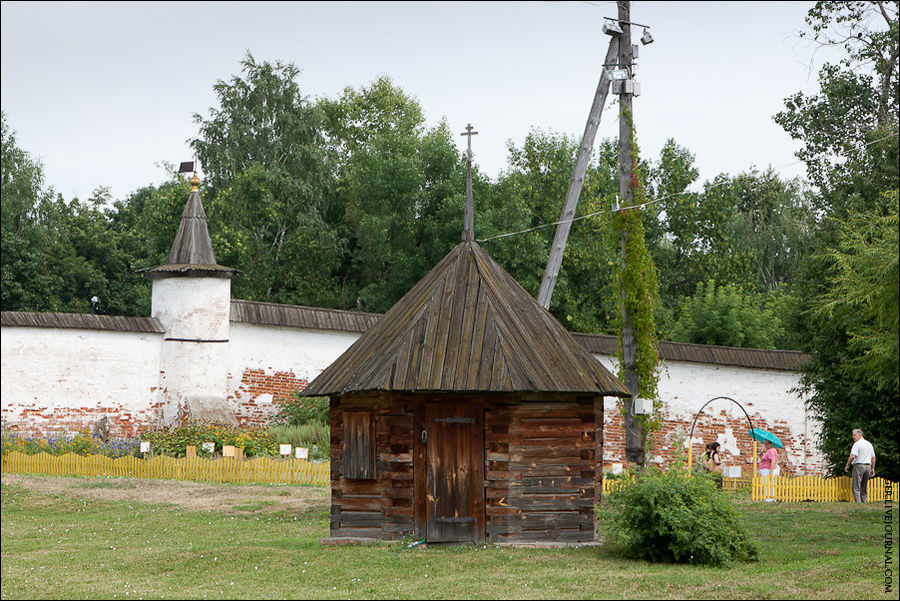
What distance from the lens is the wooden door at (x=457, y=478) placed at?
41.4 ft

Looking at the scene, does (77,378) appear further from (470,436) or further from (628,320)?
(470,436)

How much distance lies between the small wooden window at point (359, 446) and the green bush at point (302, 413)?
38.3ft

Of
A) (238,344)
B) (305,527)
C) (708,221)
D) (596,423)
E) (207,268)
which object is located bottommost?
(305,527)

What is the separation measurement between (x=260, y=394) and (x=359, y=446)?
12.6m

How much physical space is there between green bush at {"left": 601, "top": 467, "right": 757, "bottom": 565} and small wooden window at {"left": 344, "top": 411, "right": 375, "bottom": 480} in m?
3.19

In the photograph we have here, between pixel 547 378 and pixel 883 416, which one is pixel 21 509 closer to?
pixel 547 378

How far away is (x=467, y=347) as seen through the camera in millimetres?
12805

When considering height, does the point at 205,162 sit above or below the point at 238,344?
above

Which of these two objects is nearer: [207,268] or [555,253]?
[555,253]

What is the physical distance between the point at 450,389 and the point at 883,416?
11.3 m

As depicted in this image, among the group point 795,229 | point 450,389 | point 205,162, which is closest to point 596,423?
point 450,389

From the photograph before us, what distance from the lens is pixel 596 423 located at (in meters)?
13.1

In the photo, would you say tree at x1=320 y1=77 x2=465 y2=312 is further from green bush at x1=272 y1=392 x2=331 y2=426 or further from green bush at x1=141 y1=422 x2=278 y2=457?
green bush at x1=141 y1=422 x2=278 y2=457

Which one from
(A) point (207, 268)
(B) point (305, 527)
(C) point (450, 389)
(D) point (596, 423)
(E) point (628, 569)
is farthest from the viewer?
(A) point (207, 268)
